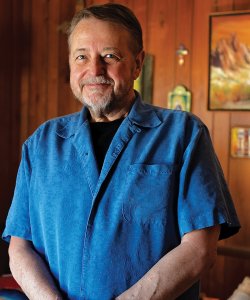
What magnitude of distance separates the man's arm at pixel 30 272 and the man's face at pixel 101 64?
1.32ft

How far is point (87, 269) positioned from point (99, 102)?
41 centimetres

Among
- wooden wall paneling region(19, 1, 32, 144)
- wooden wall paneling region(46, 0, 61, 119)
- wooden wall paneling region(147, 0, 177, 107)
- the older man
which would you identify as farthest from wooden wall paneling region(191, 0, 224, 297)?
the older man

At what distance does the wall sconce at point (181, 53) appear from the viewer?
9.45 feet

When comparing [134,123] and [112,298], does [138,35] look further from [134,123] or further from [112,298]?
[112,298]

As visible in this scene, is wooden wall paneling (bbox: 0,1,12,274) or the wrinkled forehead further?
wooden wall paneling (bbox: 0,1,12,274)

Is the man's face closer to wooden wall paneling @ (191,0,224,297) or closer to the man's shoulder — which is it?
the man's shoulder

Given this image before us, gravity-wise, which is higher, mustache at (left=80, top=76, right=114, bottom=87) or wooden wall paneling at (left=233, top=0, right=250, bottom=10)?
wooden wall paneling at (left=233, top=0, right=250, bottom=10)

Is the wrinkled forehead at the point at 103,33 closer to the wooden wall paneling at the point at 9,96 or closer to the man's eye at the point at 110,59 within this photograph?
the man's eye at the point at 110,59

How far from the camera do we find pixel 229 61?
278 cm

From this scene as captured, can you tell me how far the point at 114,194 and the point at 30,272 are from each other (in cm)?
29

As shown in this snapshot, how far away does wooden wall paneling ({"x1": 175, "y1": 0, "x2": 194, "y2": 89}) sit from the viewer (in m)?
2.90

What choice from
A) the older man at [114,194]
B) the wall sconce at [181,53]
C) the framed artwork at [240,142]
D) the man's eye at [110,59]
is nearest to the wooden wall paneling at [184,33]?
the wall sconce at [181,53]

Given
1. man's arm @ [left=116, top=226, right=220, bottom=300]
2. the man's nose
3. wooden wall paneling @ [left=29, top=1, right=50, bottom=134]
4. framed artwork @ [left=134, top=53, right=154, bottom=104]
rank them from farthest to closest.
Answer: wooden wall paneling @ [left=29, top=1, right=50, bottom=134], framed artwork @ [left=134, top=53, right=154, bottom=104], the man's nose, man's arm @ [left=116, top=226, right=220, bottom=300]

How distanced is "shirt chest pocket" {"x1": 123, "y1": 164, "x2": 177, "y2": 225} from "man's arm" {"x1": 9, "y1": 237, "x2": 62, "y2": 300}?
0.86 feet
